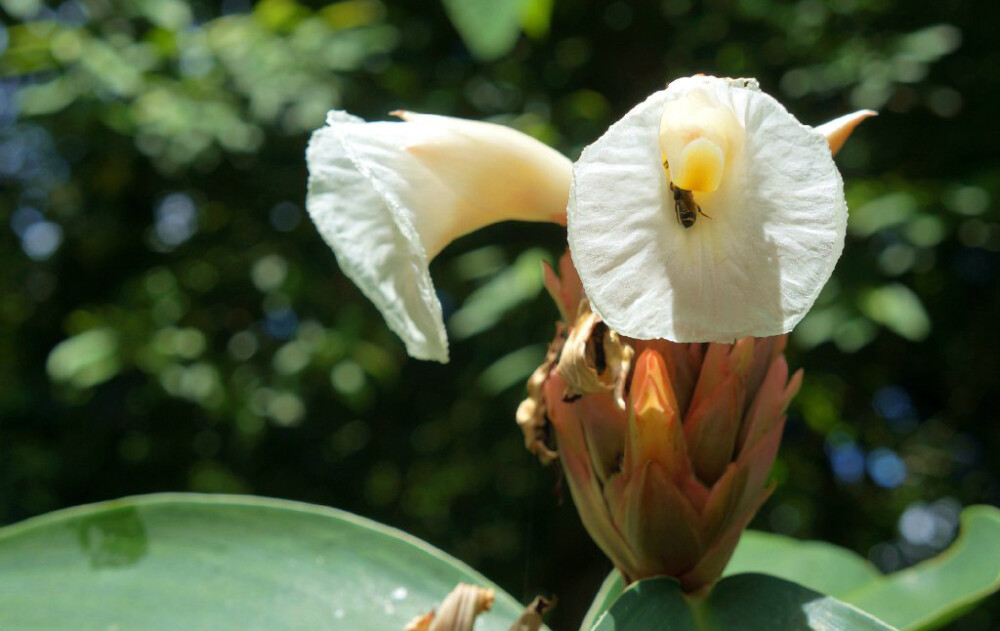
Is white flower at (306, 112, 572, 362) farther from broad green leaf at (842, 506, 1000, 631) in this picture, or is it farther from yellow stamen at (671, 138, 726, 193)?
broad green leaf at (842, 506, 1000, 631)

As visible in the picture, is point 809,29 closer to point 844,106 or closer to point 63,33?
point 844,106

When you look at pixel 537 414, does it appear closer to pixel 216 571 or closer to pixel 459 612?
pixel 459 612

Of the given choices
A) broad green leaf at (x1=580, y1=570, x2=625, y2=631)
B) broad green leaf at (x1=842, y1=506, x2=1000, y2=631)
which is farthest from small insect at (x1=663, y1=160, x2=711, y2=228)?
broad green leaf at (x1=842, y1=506, x2=1000, y2=631)

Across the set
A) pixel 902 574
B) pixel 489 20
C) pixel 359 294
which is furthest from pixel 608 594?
pixel 359 294

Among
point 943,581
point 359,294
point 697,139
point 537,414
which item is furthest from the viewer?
point 359,294

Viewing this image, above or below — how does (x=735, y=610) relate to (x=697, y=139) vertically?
below

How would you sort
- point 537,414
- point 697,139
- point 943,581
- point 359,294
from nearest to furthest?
point 697,139, point 537,414, point 943,581, point 359,294
